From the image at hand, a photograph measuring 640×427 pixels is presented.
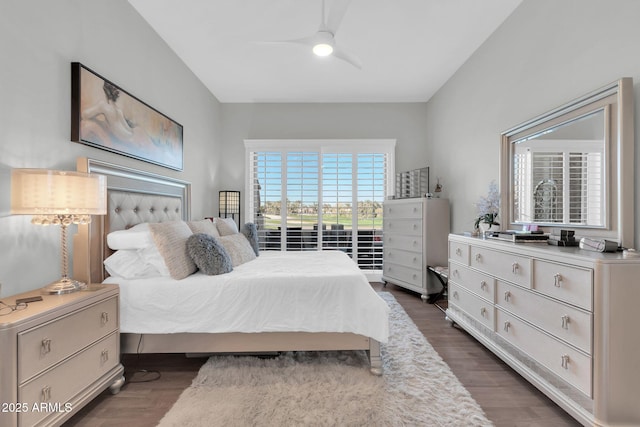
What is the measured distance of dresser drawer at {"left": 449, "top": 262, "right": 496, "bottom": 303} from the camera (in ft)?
7.66

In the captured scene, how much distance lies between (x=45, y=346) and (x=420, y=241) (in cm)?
363

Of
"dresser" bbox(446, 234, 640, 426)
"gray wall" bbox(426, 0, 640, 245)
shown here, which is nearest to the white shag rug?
"dresser" bbox(446, 234, 640, 426)

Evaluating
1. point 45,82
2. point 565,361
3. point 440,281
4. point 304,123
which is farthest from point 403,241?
point 45,82

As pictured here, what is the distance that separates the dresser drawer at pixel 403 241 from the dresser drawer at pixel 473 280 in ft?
3.06

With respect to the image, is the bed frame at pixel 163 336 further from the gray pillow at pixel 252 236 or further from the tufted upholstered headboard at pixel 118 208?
the gray pillow at pixel 252 236

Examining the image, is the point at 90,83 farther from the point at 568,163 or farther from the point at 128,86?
the point at 568,163

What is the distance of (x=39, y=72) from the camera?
5.74 feet

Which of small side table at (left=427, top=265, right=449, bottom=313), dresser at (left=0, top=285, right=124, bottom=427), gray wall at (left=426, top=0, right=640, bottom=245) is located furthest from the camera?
small side table at (left=427, top=265, right=449, bottom=313)

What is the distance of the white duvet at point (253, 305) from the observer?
81.0 inches

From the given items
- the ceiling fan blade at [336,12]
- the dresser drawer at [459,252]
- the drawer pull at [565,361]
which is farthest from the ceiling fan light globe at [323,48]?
the drawer pull at [565,361]

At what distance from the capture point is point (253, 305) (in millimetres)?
2096

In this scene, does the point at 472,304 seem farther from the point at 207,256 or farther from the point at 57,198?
the point at 57,198

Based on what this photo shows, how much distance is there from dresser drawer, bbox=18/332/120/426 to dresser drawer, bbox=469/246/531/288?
104 inches

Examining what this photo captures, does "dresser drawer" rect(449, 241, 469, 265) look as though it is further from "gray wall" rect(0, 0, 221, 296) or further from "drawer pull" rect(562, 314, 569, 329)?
"gray wall" rect(0, 0, 221, 296)
